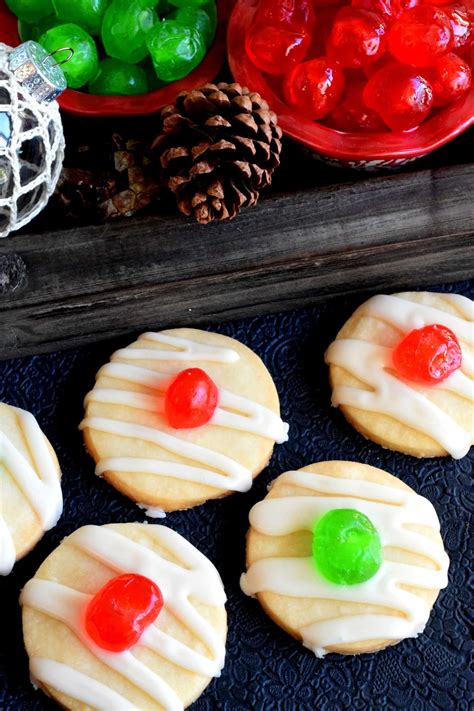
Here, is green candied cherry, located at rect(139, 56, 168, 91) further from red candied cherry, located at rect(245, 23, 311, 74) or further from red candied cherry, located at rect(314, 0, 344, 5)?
red candied cherry, located at rect(314, 0, 344, 5)

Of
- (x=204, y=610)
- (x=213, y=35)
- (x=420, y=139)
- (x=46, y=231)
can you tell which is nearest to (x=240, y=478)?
(x=204, y=610)

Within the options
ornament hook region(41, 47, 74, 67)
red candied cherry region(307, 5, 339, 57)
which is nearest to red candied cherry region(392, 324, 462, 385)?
red candied cherry region(307, 5, 339, 57)

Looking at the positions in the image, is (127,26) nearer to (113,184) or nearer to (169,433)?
(113,184)

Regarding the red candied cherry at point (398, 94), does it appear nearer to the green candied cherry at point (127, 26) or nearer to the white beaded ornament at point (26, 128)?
the green candied cherry at point (127, 26)

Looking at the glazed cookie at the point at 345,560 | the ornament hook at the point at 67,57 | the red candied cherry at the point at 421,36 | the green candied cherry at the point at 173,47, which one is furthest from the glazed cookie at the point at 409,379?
the ornament hook at the point at 67,57

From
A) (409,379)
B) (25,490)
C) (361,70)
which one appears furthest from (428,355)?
(25,490)
